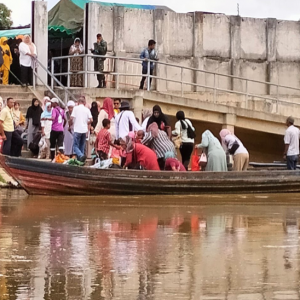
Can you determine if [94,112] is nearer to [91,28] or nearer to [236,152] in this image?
[91,28]

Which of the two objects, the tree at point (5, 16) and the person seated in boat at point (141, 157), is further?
the tree at point (5, 16)

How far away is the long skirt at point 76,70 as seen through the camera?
24.7m

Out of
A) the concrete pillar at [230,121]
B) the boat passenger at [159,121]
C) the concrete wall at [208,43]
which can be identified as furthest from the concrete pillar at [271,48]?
the boat passenger at [159,121]

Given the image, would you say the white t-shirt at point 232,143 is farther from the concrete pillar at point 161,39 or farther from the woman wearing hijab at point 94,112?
the concrete pillar at point 161,39

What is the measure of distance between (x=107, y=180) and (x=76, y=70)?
29.0 feet

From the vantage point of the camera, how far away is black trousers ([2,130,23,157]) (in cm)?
1942

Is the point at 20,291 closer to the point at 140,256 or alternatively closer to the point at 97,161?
the point at 140,256

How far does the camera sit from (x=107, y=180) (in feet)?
54.3

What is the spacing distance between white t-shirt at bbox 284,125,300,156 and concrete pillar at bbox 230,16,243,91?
24.7 feet

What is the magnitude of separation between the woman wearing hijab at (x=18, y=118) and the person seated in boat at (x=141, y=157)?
13.6ft

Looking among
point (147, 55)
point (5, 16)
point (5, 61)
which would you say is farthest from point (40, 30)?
point (5, 16)

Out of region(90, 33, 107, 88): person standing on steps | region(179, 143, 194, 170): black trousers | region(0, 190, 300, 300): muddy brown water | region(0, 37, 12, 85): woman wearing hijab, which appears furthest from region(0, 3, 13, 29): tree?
region(0, 190, 300, 300): muddy brown water

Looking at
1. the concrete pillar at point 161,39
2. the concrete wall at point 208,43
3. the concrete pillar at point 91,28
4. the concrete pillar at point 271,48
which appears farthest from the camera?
the concrete pillar at point 271,48

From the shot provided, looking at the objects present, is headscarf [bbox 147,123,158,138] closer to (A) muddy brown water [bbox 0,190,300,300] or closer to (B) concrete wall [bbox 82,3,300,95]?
(A) muddy brown water [bbox 0,190,300,300]
